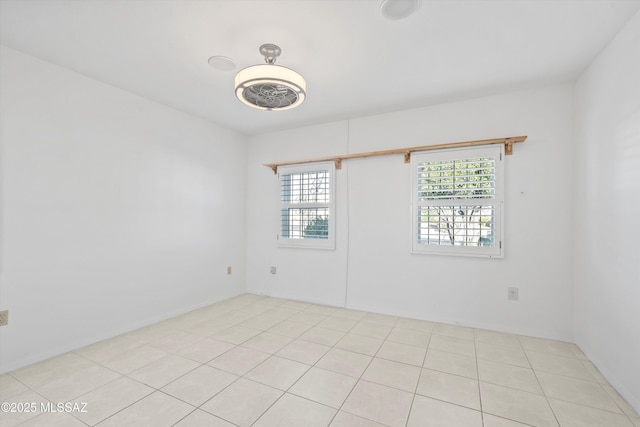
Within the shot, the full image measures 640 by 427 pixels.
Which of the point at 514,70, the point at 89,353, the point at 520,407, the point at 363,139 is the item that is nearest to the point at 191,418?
the point at 89,353

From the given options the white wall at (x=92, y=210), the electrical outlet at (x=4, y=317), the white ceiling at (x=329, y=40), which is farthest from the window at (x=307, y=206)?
the electrical outlet at (x=4, y=317)

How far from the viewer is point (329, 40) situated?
6.77ft

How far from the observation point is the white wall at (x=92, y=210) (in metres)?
2.21

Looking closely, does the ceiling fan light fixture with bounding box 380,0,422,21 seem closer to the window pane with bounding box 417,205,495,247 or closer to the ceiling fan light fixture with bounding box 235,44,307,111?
the ceiling fan light fixture with bounding box 235,44,307,111

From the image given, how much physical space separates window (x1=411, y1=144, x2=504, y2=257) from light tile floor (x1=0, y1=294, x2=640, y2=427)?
3.02ft

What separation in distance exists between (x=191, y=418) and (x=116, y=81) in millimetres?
2934

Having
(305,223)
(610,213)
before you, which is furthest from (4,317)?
(610,213)

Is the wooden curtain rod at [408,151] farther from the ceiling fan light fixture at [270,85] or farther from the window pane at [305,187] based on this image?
the ceiling fan light fixture at [270,85]

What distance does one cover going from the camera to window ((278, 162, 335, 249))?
3857mm

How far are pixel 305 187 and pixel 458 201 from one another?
78.4 inches

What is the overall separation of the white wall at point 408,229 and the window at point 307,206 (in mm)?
138

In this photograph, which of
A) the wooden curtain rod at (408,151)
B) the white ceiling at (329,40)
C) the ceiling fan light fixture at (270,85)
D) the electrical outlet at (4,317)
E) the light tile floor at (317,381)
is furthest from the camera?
the wooden curtain rod at (408,151)

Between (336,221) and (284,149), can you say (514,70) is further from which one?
(284,149)

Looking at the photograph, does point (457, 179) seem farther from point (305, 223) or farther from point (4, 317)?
point (4, 317)
